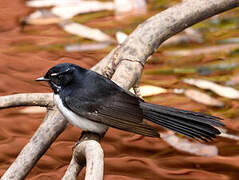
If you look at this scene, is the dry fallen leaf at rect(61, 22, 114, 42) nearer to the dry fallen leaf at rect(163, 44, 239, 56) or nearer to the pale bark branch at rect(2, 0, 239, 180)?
the dry fallen leaf at rect(163, 44, 239, 56)

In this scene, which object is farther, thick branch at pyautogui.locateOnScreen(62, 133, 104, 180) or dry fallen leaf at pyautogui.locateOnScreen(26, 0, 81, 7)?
dry fallen leaf at pyautogui.locateOnScreen(26, 0, 81, 7)

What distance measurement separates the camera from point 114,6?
621 cm

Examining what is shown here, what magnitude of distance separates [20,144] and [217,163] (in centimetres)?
141

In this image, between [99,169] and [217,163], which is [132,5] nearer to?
[217,163]

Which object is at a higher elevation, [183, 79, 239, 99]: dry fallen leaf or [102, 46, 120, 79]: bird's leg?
[183, 79, 239, 99]: dry fallen leaf

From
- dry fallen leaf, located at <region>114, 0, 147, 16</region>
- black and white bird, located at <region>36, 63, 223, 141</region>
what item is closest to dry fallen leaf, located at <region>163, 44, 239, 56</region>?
dry fallen leaf, located at <region>114, 0, 147, 16</region>

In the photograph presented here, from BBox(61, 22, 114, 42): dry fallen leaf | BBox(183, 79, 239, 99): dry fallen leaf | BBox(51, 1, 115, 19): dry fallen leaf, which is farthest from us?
BBox(51, 1, 115, 19): dry fallen leaf

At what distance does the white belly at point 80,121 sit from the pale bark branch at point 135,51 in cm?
23

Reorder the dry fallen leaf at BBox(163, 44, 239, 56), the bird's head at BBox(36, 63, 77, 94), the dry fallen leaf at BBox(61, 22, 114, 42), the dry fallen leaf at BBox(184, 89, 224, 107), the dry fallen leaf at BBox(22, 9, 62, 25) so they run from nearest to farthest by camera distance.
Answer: the bird's head at BBox(36, 63, 77, 94) → the dry fallen leaf at BBox(184, 89, 224, 107) → the dry fallen leaf at BBox(163, 44, 239, 56) → the dry fallen leaf at BBox(61, 22, 114, 42) → the dry fallen leaf at BBox(22, 9, 62, 25)

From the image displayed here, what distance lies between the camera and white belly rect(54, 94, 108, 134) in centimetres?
285

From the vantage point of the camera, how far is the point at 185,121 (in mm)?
2865

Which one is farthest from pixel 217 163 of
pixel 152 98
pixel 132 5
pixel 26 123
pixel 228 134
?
pixel 132 5

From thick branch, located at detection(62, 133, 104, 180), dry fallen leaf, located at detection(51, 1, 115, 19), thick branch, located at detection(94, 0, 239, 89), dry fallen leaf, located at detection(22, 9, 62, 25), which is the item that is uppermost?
dry fallen leaf, located at detection(51, 1, 115, 19)

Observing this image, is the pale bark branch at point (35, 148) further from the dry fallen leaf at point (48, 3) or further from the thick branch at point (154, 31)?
the dry fallen leaf at point (48, 3)
